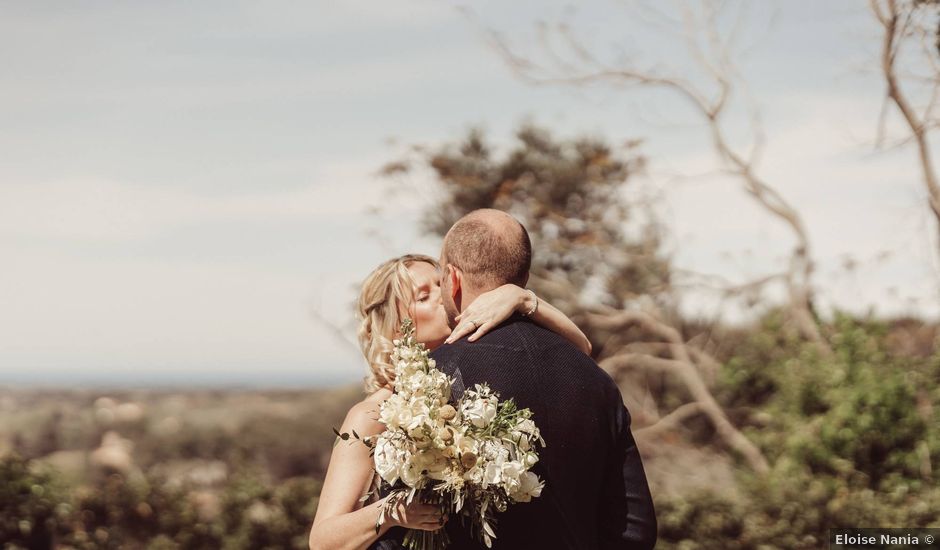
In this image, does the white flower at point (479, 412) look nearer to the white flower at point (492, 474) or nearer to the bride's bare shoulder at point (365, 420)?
the white flower at point (492, 474)

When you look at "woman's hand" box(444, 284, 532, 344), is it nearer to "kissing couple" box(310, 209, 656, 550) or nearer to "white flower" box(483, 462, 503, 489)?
"kissing couple" box(310, 209, 656, 550)

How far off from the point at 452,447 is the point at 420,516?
9.0 inches

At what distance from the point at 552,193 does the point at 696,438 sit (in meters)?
3.88

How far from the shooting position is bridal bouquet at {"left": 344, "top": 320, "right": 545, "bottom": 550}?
237 cm

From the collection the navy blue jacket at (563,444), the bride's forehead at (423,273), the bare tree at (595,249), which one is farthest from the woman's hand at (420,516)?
the bare tree at (595,249)

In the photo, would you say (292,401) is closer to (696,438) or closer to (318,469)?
(318,469)

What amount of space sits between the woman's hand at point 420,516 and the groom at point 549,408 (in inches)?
4.8

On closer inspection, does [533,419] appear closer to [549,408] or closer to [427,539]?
[549,408]

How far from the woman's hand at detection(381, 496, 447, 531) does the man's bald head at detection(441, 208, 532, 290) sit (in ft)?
2.18

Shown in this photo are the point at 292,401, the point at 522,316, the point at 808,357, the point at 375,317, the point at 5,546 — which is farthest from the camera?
the point at 292,401

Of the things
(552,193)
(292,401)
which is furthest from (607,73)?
(292,401)

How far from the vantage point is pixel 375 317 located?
11.0ft

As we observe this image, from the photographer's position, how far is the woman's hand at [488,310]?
2.65 meters

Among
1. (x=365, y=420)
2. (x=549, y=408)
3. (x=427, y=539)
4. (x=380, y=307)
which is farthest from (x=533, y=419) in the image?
(x=380, y=307)
